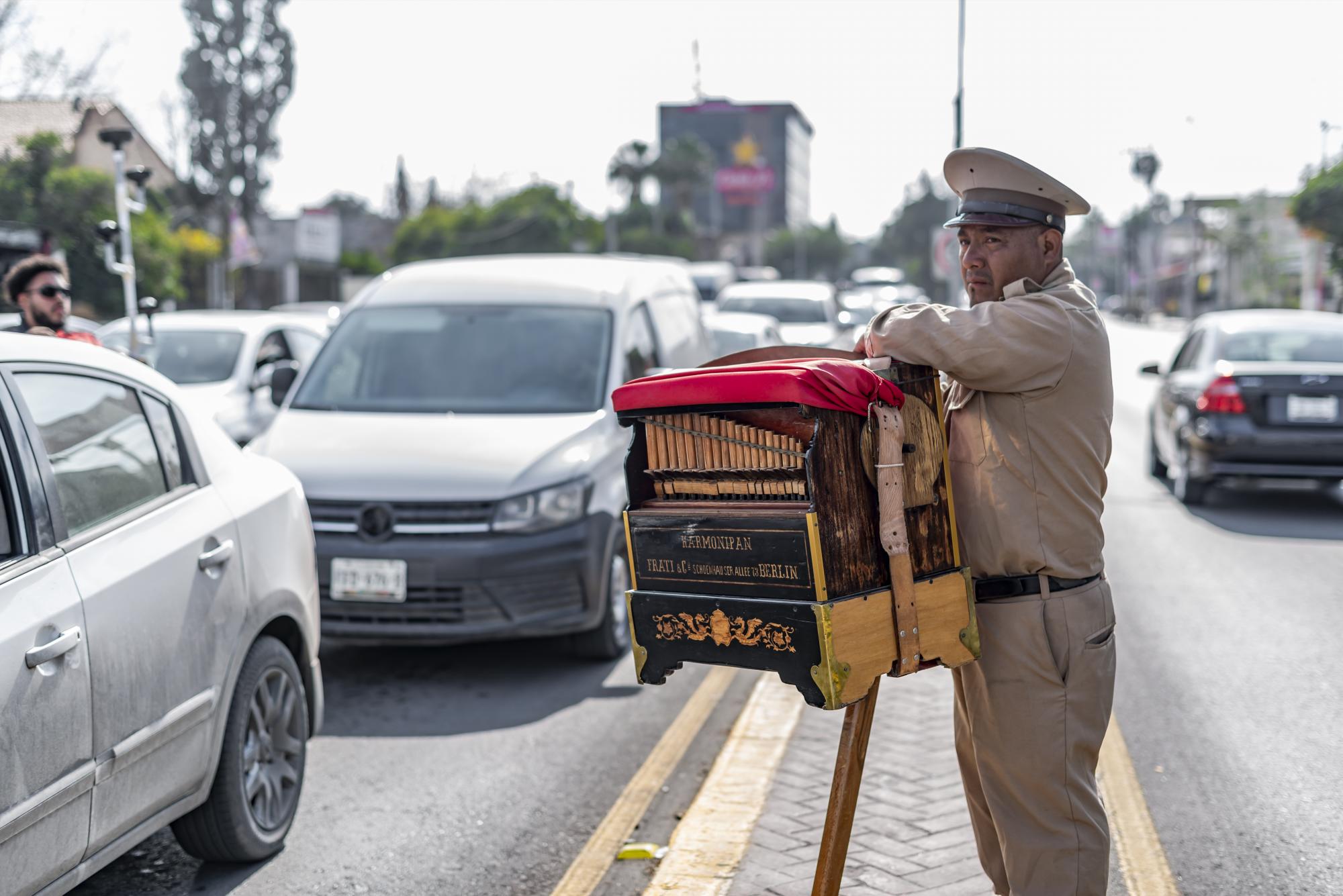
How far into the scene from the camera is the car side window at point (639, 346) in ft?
25.8

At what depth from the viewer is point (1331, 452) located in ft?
36.6

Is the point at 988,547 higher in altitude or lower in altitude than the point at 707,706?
higher

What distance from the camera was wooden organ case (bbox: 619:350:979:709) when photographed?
2.83 metres

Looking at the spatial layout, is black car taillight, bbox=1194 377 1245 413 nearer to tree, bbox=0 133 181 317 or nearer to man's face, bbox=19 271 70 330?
man's face, bbox=19 271 70 330

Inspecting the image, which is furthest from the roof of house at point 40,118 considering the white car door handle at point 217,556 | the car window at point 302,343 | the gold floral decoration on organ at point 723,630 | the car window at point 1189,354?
the gold floral decoration on organ at point 723,630

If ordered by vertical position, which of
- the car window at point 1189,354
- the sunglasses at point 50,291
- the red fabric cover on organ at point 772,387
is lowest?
the car window at point 1189,354

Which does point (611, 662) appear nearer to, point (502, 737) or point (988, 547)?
point (502, 737)

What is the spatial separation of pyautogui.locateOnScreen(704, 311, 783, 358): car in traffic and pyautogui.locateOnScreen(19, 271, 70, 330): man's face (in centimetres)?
527

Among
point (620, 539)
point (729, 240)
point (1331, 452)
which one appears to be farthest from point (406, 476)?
point (729, 240)

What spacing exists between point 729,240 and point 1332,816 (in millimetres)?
125256

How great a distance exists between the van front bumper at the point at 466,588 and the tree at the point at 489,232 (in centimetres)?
6234

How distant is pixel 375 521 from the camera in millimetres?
6543

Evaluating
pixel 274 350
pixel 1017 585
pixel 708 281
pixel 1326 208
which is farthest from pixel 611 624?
pixel 708 281

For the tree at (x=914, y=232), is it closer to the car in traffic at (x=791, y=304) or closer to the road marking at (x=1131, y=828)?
the car in traffic at (x=791, y=304)
